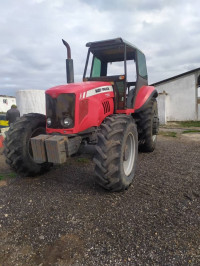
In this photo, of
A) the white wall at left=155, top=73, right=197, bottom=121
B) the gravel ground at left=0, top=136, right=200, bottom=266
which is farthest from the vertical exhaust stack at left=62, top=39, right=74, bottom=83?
the white wall at left=155, top=73, right=197, bottom=121

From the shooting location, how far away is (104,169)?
114 inches

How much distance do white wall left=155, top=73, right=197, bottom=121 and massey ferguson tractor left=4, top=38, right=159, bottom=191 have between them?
11044 millimetres

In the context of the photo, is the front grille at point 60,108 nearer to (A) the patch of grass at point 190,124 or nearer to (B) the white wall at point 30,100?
(B) the white wall at point 30,100

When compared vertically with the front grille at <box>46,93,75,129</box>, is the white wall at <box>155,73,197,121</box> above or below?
above

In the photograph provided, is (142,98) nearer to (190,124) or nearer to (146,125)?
(146,125)

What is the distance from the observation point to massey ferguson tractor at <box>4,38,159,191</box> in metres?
3.00

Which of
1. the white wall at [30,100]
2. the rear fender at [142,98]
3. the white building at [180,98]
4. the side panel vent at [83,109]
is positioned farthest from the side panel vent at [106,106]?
the white building at [180,98]

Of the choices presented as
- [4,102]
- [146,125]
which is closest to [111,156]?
[146,125]

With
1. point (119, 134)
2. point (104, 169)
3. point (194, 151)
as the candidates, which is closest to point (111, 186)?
point (104, 169)

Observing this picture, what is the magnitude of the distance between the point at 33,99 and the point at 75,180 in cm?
582

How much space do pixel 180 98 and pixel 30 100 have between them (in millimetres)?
10333

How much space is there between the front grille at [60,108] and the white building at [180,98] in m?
11.8

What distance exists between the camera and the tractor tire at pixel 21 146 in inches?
139

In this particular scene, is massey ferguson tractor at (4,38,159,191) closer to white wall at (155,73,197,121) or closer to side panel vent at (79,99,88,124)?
side panel vent at (79,99,88,124)
